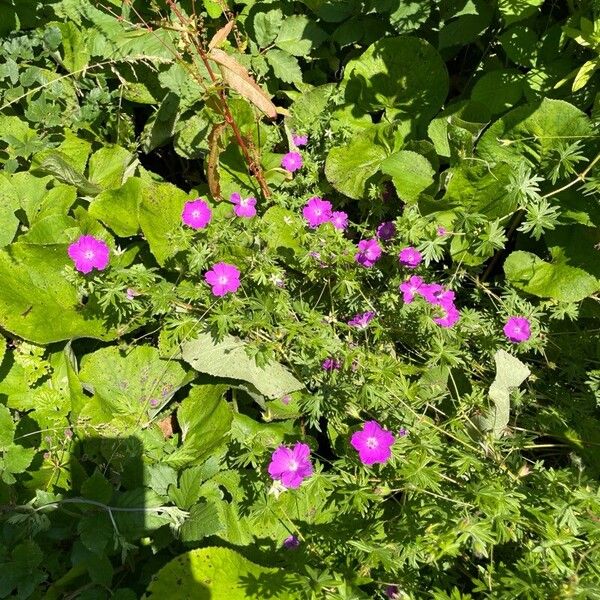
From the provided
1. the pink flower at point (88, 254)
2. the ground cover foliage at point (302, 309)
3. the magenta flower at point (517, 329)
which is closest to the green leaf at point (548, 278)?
the ground cover foliage at point (302, 309)

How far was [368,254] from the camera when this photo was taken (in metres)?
2.30

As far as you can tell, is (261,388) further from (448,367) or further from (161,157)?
(161,157)

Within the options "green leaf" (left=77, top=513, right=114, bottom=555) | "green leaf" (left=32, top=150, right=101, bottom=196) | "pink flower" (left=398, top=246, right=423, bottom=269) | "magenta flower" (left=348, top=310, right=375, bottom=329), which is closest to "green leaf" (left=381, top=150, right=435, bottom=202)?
"pink flower" (left=398, top=246, right=423, bottom=269)

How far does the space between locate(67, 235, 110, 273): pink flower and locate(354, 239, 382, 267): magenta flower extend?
3.03 ft

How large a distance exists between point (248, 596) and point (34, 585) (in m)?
0.63

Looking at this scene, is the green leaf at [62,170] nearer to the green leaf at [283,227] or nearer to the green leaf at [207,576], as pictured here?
the green leaf at [283,227]

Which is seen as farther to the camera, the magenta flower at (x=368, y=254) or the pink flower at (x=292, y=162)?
the pink flower at (x=292, y=162)

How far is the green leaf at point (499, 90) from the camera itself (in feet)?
7.93

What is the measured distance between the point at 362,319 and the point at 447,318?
31cm

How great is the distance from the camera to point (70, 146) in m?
2.80

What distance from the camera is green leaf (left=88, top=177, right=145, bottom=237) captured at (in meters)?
2.46

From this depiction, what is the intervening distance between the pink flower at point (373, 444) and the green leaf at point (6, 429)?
1.23m

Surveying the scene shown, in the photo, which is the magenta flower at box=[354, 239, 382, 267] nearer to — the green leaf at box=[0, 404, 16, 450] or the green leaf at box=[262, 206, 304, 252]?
the green leaf at box=[262, 206, 304, 252]

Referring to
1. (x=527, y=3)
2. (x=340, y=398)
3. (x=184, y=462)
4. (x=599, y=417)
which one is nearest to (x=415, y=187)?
(x=527, y=3)
